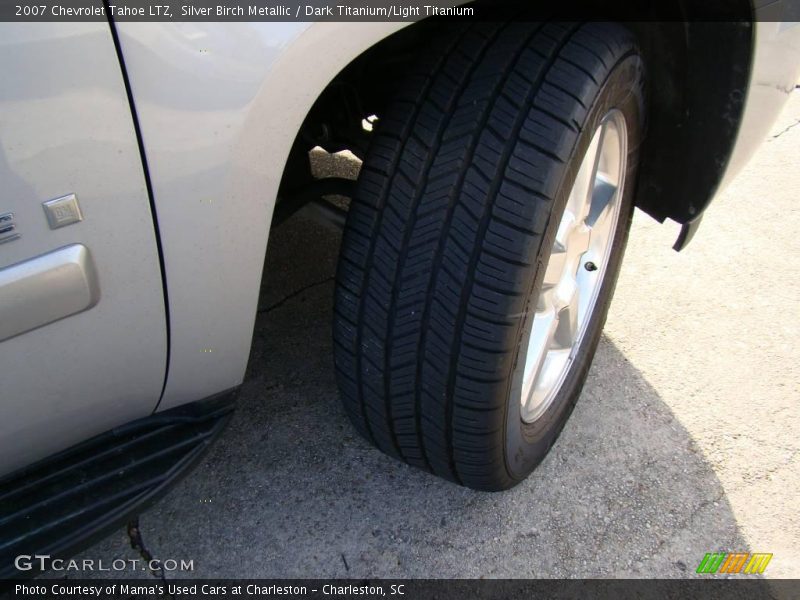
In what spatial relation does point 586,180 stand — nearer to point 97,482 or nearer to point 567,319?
point 567,319

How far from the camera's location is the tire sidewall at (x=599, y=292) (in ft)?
4.53

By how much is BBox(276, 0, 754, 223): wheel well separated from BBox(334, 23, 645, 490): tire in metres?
0.13

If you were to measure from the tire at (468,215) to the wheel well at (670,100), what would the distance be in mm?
132

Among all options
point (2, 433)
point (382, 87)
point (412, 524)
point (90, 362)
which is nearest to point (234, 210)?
point (90, 362)

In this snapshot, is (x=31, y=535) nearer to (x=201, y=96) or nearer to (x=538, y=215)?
Result: (x=201, y=96)

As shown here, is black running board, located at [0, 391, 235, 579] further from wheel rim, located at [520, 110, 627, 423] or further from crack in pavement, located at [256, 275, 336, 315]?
crack in pavement, located at [256, 275, 336, 315]

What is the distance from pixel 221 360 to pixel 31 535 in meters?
A: 0.39

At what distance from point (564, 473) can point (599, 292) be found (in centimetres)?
47

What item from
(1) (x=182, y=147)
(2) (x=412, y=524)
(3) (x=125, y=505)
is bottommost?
(2) (x=412, y=524)

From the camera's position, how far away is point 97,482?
1.28m

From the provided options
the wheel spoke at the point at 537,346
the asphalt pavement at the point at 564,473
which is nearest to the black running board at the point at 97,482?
the asphalt pavement at the point at 564,473

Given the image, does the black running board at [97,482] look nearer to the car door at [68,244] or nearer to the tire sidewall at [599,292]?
the car door at [68,244]

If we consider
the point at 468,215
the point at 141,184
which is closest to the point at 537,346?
the point at 468,215

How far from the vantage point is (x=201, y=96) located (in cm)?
102
